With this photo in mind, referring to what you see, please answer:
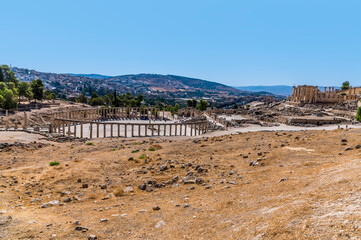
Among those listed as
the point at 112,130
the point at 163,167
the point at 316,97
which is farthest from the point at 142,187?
the point at 316,97

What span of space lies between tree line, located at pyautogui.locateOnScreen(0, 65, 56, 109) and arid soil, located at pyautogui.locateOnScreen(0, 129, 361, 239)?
160ft

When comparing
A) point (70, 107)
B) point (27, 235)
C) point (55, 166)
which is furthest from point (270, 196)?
point (70, 107)

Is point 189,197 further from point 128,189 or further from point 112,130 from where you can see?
point 112,130

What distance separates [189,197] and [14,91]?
6959cm

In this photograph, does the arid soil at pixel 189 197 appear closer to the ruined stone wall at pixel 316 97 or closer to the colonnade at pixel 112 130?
the colonnade at pixel 112 130

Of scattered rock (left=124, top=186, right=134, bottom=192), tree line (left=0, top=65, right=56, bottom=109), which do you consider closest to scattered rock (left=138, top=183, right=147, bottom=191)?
scattered rock (left=124, top=186, right=134, bottom=192)

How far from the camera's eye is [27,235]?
24.4 feet

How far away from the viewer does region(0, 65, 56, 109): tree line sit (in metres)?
58.0

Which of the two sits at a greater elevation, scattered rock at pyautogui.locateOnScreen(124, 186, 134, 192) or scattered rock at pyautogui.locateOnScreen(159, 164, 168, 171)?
scattered rock at pyautogui.locateOnScreen(159, 164, 168, 171)

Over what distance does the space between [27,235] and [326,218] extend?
8.07 meters

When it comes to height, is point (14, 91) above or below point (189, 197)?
above

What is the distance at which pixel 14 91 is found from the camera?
64750 millimetres

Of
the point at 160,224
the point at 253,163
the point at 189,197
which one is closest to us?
the point at 160,224

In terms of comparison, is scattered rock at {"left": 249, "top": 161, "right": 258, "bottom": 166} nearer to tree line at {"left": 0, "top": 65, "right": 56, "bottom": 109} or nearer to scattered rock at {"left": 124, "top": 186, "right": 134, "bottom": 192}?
scattered rock at {"left": 124, "top": 186, "right": 134, "bottom": 192}
